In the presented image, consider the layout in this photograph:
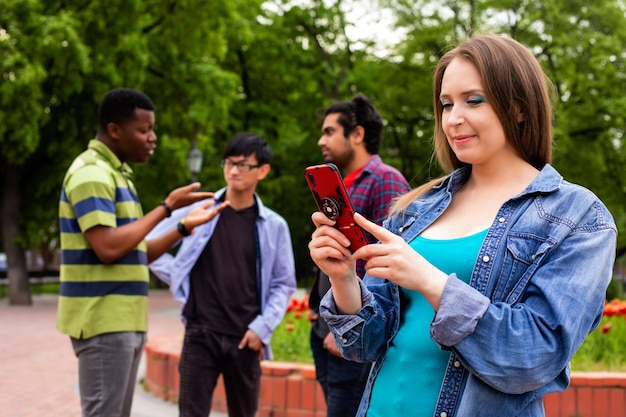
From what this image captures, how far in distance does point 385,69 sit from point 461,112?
69.7 ft

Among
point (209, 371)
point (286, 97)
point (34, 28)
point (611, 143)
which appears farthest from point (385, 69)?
point (209, 371)

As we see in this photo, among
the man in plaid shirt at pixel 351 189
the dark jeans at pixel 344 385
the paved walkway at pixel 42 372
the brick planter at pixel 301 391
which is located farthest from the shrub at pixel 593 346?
the dark jeans at pixel 344 385

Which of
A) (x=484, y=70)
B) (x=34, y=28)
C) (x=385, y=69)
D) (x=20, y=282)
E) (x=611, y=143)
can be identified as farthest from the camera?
(x=385, y=69)

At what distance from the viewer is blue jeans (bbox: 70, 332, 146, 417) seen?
3305 mm

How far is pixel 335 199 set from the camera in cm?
181

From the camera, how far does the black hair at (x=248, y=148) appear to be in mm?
4375

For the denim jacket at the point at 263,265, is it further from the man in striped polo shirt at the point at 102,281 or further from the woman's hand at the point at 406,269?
the woman's hand at the point at 406,269

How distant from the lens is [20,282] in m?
19.4

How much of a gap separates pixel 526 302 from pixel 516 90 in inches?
22.4

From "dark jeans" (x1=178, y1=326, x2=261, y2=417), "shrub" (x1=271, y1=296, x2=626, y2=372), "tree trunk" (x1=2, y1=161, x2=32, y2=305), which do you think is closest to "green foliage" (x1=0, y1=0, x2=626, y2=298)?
"tree trunk" (x1=2, y1=161, x2=32, y2=305)

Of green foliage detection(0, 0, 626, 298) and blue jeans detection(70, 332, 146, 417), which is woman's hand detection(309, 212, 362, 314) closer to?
blue jeans detection(70, 332, 146, 417)

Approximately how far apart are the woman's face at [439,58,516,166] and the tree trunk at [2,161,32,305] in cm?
1881

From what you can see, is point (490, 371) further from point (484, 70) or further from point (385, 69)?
point (385, 69)

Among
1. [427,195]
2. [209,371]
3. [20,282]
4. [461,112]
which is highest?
[461,112]
